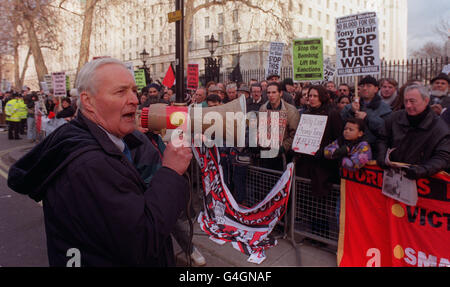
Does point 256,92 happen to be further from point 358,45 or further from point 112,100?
point 112,100

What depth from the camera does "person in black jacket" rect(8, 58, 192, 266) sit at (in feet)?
3.50

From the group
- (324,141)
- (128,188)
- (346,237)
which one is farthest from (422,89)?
(128,188)

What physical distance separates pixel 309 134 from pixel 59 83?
8248 mm

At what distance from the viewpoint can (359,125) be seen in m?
3.44

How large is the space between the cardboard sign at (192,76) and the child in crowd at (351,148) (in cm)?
746

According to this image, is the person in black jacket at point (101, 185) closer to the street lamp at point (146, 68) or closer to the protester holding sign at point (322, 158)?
the protester holding sign at point (322, 158)

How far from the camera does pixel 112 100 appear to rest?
49.1 inches

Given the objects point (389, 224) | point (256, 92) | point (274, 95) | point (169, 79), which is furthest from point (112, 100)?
point (169, 79)

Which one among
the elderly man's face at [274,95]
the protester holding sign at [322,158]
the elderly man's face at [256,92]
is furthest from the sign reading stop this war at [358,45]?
the elderly man's face at [256,92]

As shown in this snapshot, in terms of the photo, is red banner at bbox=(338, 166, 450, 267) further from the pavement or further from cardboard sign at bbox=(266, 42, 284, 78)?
cardboard sign at bbox=(266, 42, 284, 78)

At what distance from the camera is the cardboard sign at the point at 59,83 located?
Answer: 9.34 m

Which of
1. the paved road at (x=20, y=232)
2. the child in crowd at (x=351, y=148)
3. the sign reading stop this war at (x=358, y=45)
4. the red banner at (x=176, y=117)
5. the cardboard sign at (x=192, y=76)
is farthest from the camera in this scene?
the cardboard sign at (x=192, y=76)

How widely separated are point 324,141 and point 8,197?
5263 mm
